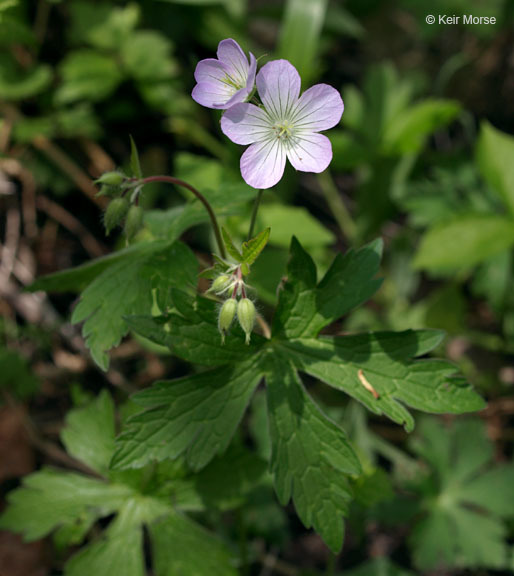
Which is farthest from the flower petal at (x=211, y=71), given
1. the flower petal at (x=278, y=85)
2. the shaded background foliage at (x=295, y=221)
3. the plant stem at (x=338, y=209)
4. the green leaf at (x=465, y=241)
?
the plant stem at (x=338, y=209)

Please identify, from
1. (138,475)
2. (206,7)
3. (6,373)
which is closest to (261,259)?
(138,475)

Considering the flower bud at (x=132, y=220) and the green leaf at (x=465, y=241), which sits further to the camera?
the green leaf at (x=465, y=241)

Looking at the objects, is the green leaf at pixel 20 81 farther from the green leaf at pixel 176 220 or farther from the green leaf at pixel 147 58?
the green leaf at pixel 176 220

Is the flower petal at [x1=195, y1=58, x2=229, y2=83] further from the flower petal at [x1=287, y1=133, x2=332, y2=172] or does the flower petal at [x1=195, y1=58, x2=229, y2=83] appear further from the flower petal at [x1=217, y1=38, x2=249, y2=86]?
the flower petal at [x1=287, y1=133, x2=332, y2=172]

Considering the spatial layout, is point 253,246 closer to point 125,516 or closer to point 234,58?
point 234,58

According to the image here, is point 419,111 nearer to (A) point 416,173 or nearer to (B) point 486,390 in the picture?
(A) point 416,173

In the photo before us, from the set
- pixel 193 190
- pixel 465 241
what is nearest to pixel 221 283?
pixel 193 190
